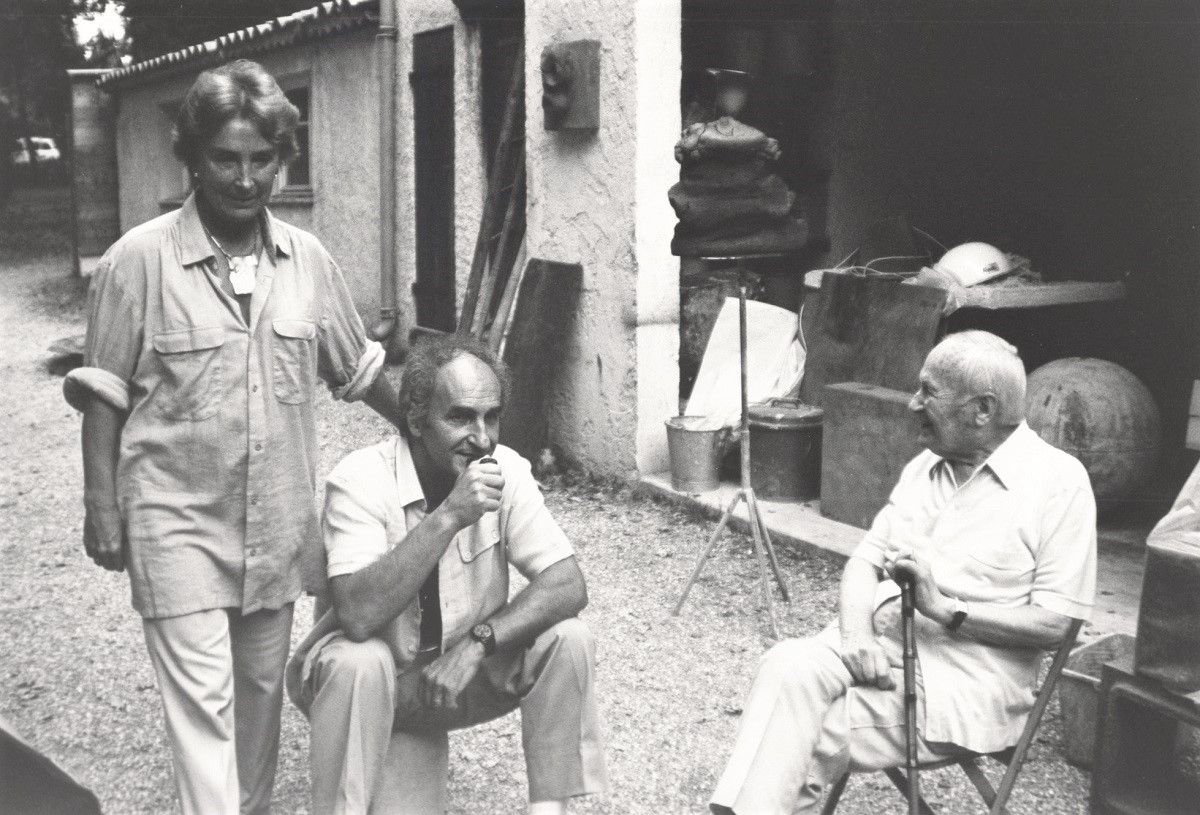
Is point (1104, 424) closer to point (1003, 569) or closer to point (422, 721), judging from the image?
point (1003, 569)

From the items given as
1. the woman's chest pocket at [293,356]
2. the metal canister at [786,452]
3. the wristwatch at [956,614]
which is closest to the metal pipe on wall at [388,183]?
the metal canister at [786,452]

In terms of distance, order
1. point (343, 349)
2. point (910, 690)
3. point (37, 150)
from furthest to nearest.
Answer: point (37, 150), point (343, 349), point (910, 690)

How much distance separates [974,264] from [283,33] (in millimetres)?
8062

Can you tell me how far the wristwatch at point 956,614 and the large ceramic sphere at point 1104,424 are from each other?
10.4 ft

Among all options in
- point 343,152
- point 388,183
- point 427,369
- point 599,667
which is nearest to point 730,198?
point 599,667

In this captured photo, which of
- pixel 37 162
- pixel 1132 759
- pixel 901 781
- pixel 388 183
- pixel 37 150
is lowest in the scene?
pixel 1132 759

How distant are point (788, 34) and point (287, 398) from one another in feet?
20.7

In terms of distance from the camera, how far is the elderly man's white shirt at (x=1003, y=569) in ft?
9.13

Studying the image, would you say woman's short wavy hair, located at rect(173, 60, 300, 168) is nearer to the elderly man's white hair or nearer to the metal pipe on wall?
the elderly man's white hair

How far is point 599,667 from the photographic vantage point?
182 inches

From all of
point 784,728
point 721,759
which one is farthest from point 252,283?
point 721,759

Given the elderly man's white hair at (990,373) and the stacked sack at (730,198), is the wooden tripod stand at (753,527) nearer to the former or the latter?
the stacked sack at (730,198)

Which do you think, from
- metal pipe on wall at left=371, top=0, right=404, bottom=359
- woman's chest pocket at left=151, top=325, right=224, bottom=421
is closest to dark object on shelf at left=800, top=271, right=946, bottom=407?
woman's chest pocket at left=151, top=325, right=224, bottom=421

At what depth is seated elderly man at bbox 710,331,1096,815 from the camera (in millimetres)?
2771
